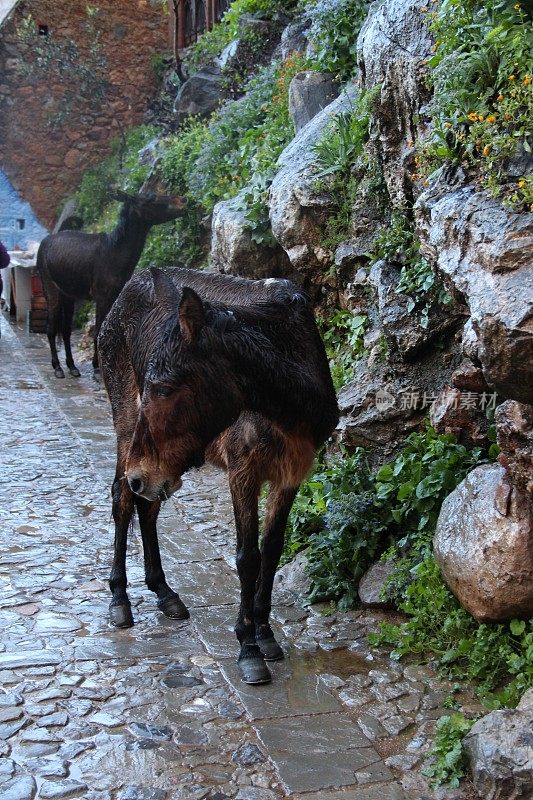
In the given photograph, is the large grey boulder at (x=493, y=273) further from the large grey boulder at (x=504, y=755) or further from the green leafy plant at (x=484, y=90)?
the large grey boulder at (x=504, y=755)

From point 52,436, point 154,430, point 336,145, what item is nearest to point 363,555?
point 154,430

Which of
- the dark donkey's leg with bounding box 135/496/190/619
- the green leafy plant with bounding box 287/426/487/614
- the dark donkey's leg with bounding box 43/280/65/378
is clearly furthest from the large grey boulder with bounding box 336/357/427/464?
the dark donkey's leg with bounding box 43/280/65/378

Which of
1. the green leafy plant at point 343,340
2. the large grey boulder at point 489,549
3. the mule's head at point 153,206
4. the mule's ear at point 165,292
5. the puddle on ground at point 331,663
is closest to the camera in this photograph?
the large grey boulder at point 489,549

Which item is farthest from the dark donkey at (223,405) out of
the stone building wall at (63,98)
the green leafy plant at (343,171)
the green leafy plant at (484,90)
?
the stone building wall at (63,98)

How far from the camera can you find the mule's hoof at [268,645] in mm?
4762

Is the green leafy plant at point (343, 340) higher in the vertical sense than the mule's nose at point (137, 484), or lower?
higher

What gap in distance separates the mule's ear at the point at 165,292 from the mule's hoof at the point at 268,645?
1.92m

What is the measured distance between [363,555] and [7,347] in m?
11.1

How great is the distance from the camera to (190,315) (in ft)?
13.1

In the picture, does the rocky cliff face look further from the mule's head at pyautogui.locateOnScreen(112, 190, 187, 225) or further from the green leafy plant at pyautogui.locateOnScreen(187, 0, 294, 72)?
the green leafy plant at pyautogui.locateOnScreen(187, 0, 294, 72)

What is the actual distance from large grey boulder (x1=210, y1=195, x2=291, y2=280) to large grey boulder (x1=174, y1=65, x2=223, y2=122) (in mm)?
7152

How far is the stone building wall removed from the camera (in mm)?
19812

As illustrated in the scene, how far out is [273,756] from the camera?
12.6 feet

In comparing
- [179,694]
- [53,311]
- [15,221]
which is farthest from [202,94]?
[179,694]
